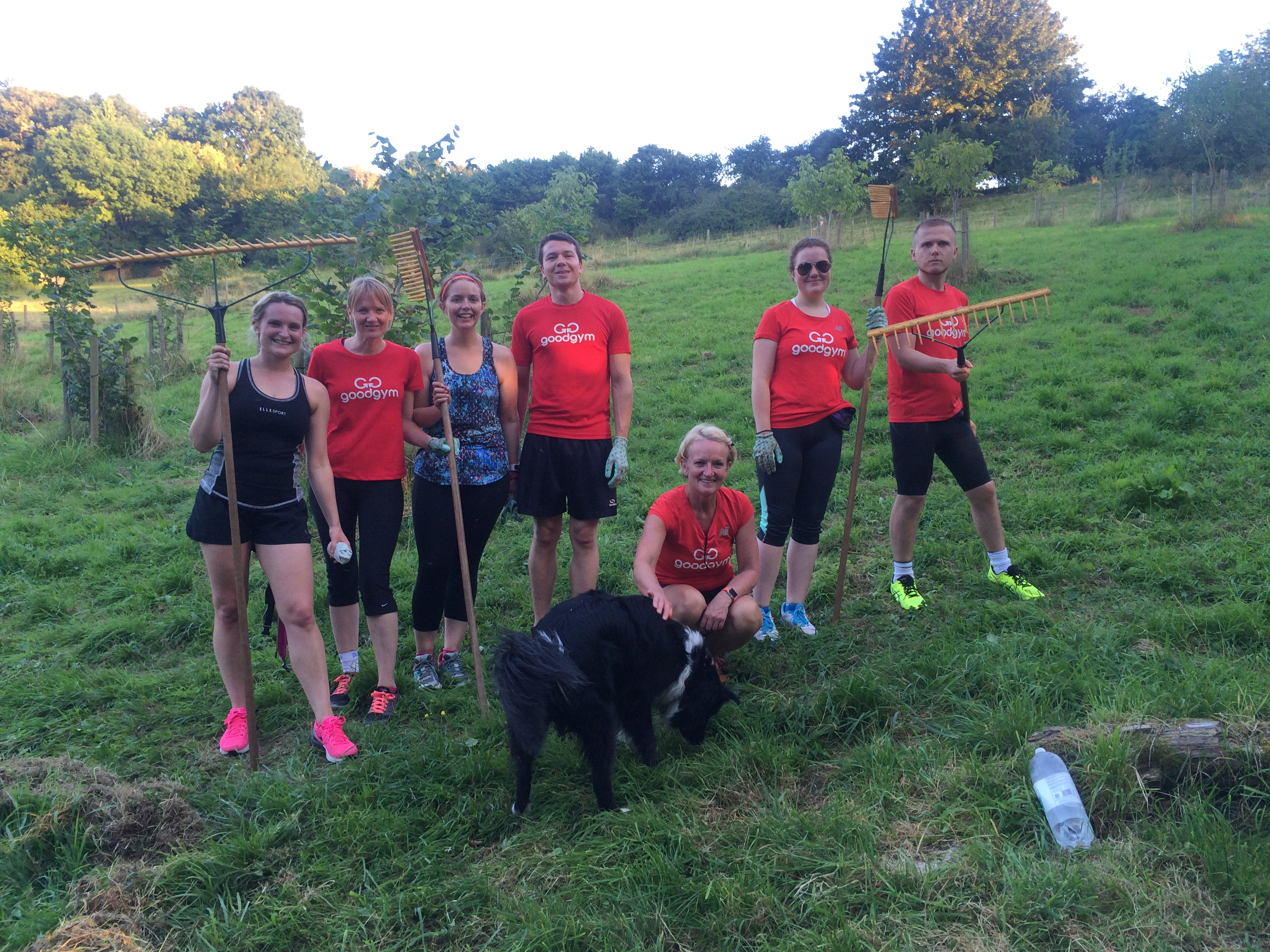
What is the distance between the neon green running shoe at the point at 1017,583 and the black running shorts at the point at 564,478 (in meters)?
1.89

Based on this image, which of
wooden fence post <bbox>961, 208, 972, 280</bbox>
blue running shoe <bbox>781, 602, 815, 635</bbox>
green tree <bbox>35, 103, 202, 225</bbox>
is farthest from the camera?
green tree <bbox>35, 103, 202, 225</bbox>

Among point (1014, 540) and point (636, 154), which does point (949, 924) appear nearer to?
point (1014, 540)

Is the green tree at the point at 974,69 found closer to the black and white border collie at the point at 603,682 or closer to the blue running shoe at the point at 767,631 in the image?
the blue running shoe at the point at 767,631

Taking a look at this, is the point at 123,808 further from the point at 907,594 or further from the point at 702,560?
the point at 907,594

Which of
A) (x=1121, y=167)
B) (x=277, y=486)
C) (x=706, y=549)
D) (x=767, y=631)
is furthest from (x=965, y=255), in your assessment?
(x=1121, y=167)

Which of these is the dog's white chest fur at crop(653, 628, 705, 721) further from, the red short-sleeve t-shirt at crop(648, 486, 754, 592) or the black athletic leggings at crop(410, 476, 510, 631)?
the black athletic leggings at crop(410, 476, 510, 631)

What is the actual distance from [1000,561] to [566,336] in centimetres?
275

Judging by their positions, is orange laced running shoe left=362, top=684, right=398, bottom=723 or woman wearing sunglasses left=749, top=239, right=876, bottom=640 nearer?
orange laced running shoe left=362, top=684, right=398, bottom=723

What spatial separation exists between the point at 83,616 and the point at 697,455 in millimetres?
4312

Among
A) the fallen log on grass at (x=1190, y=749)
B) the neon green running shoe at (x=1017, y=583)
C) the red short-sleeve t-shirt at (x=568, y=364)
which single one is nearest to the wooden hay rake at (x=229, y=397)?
the red short-sleeve t-shirt at (x=568, y=364)

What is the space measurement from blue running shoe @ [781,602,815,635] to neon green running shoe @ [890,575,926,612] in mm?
552

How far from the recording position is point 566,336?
12.1 feet

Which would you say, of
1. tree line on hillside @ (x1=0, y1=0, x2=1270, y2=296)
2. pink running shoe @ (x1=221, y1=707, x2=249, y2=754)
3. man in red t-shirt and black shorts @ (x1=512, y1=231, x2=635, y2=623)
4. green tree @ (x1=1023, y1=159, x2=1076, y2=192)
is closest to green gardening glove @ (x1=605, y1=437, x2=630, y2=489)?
man in red t-shirt and black shorts @ (x1=512, y1=231, x2=635, y2=623)

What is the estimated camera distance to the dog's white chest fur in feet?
10.2
